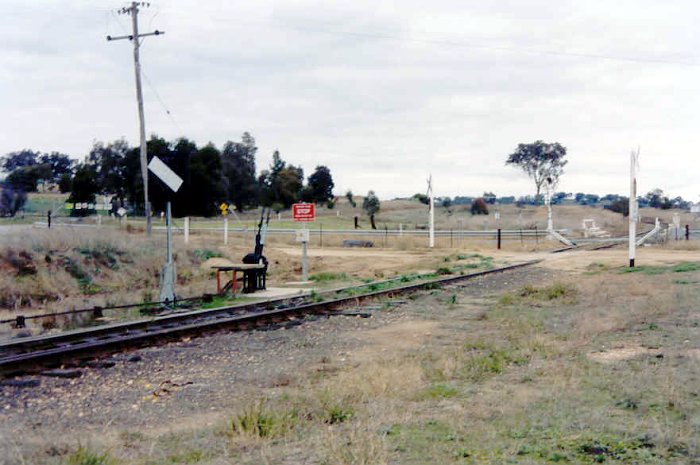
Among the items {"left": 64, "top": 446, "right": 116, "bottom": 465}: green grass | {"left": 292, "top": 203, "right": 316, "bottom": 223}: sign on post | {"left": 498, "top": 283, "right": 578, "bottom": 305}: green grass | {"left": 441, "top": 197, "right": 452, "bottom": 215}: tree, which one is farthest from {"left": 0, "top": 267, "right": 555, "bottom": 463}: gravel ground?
{"left": 441, "top": 197, "right": 452, "bottom": 215}: tree

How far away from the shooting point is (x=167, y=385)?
8.69 m

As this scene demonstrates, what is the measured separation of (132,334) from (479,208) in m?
86.5

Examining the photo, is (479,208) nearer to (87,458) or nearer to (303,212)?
(303,212)

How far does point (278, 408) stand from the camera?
7160mm

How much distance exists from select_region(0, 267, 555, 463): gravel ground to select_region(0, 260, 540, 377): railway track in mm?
326

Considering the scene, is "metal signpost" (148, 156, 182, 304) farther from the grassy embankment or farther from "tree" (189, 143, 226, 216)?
"tree" (189, 143, 226, 216)

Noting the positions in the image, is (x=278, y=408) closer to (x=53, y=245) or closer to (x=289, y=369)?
(x=289, y=369)

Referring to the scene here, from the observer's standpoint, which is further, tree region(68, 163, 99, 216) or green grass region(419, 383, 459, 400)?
tree region(68, 163, 99, 216)

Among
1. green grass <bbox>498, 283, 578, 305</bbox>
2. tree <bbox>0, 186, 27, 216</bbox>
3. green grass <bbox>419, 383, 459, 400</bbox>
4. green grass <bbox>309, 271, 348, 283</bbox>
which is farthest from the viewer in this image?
tree <bbox>0, 186, 27, 216</bbox>

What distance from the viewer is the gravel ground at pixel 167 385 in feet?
23.2

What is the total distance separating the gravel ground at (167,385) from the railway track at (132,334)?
1.07ft

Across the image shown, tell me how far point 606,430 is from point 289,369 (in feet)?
14.3

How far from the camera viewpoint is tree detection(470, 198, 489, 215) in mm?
95375

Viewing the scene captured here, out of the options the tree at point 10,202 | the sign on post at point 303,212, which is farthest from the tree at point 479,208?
the sign on post at point 303,212
